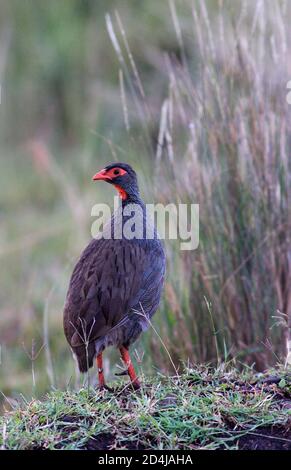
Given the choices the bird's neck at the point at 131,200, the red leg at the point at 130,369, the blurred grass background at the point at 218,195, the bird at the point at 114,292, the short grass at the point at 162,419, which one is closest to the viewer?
the short grass at the point at 162,419

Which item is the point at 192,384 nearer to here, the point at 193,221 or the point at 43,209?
the point at 193,221

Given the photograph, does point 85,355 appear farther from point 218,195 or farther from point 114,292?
point 218,195

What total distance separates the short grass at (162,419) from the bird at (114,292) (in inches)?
12.4

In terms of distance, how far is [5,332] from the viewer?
7.08m

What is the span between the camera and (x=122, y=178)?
4.72 metres

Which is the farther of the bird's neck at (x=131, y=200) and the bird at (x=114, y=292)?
the bird's neck at (x=131, y=200)

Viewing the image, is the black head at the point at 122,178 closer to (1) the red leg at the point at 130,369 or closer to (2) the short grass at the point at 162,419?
(1) the red leg at the point at 130,369

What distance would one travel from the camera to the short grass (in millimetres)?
3363

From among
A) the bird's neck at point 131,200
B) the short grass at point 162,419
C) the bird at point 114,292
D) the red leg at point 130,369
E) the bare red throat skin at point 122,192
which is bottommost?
the short grass at point 162,419

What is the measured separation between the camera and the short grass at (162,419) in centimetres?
336

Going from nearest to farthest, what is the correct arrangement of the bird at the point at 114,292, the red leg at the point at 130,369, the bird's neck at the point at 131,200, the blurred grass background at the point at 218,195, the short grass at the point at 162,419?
Result: 1. the short grass at the point at 162,419
2. the red leg at the point at 130,369
3. the bird at the point at 114,292
4. the bird's neck at the point at 131,200
5. the blurred grass background at the point at 218,195

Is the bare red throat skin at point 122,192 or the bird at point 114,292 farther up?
the bare red throat skin at point 122,192

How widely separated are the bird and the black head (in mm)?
190

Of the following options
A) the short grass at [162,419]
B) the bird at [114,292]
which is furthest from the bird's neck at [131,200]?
the short grass at [162,419]
